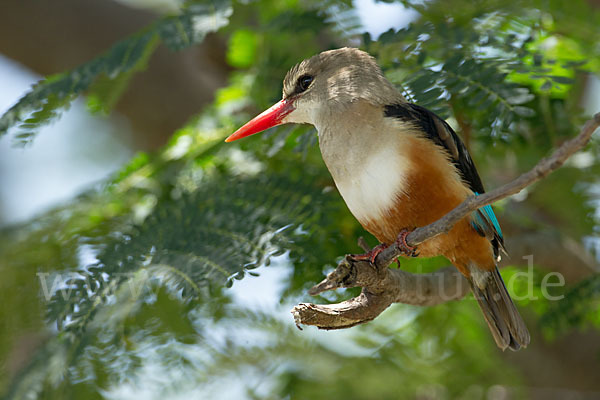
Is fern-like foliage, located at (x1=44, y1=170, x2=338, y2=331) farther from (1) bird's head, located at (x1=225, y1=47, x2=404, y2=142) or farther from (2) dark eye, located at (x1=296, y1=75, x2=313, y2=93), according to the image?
(2) dark eye, located at (x1=296, y1=75, x2=313, y2=93)

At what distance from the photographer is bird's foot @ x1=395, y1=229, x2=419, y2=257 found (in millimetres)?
2082

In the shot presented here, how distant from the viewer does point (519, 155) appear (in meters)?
3.31

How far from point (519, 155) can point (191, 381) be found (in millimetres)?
1958

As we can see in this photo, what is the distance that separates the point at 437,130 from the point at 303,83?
24.8 inches

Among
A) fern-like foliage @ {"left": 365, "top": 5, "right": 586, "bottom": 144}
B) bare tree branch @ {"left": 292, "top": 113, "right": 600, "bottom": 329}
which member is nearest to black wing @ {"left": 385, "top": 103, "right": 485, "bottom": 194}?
fern-like foliage @ {"left": 365, "top": 5, "right": 586, "bottom": 144}

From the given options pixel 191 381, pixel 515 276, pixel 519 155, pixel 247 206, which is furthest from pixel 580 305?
pixel 191 381

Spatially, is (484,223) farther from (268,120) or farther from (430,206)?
(268,120)

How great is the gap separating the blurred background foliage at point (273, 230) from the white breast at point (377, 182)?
0.30 meters

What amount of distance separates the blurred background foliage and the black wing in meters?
0.12

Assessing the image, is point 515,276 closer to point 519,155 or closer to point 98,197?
point 519,155

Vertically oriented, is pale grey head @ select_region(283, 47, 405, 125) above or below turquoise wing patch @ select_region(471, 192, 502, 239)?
above

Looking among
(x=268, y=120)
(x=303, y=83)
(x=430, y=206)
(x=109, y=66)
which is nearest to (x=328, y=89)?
(x=303, y=83)

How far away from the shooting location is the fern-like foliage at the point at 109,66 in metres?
2.58

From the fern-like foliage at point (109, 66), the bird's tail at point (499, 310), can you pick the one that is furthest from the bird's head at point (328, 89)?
the bird's tail at point (499, 310)
